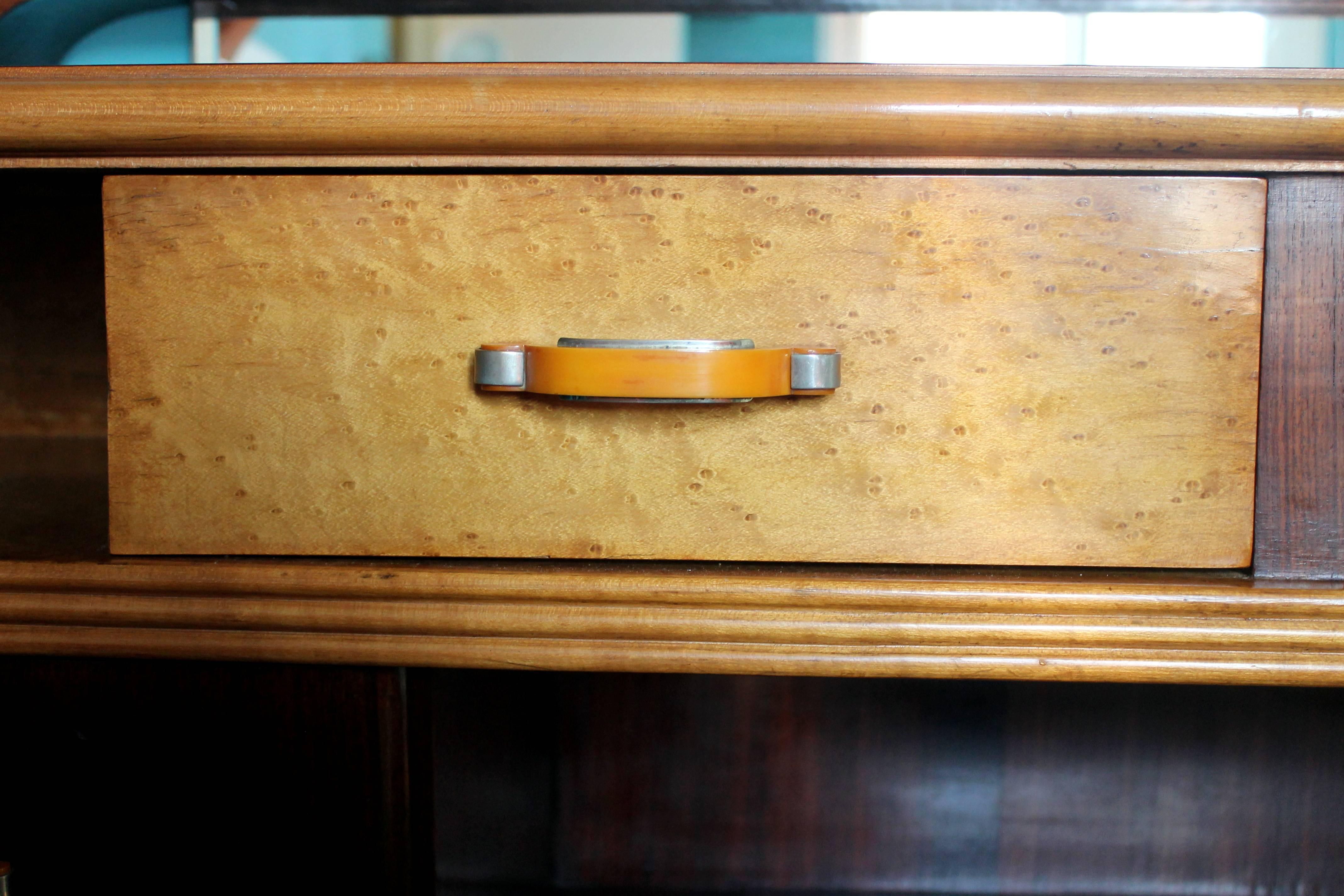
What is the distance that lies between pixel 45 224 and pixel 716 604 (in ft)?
2.26

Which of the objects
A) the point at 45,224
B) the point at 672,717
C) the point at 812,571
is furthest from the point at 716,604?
the point at 45,224

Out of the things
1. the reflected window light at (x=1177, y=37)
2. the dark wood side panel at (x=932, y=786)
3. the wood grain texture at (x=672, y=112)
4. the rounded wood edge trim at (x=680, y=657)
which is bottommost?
the dark wood side panel at (x=932, y=786)

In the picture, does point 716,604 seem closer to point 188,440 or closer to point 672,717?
point 188,440

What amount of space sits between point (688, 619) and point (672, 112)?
236 mm

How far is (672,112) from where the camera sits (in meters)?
0.39

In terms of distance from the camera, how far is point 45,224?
73 cm

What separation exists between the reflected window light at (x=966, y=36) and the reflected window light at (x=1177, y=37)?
0.03 meters

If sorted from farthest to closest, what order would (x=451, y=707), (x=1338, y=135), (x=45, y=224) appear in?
(x=45, y=224) < (x=451, y=707) < (x=1338, y=135)

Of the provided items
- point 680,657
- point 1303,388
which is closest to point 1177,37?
point 1303,388

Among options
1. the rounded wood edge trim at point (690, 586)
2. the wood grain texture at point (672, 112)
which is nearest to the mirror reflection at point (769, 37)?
the wood grain texture at point (672, 112)

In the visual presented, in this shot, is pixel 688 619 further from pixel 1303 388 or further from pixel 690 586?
pixel 1303 388

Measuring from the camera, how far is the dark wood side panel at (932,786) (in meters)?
0.77

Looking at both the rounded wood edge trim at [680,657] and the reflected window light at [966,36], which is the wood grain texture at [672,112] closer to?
the rounded wood edge trim at [680,657]

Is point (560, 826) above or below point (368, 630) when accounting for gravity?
below
